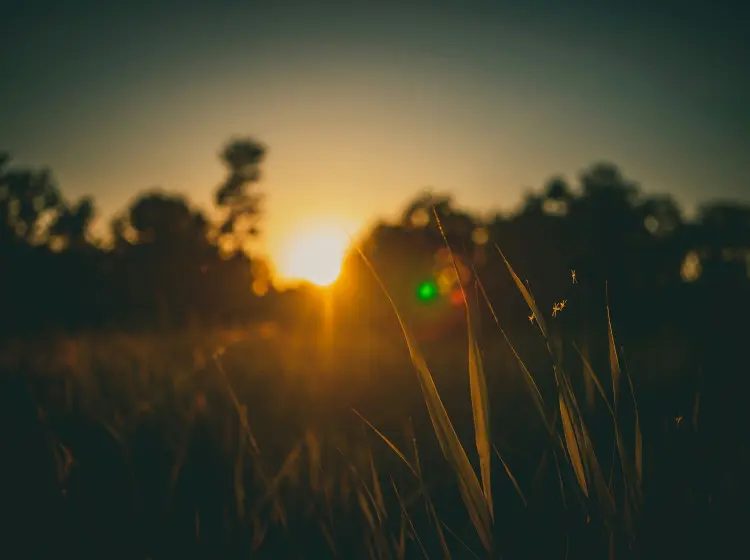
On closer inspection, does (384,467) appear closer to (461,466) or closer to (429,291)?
(461,466)

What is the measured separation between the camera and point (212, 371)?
10.8 feet

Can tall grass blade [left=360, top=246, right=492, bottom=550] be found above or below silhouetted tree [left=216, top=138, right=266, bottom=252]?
below

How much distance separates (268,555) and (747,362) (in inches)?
86.8

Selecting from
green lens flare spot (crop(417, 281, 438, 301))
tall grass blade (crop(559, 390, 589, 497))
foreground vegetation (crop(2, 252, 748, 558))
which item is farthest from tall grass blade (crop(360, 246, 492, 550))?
green lens flare spot (crop(417, 281, 438, 301))

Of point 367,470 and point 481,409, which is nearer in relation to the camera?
point 481,409

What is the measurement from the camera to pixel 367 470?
155cm

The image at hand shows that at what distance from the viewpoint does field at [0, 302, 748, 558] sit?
23.6 inches

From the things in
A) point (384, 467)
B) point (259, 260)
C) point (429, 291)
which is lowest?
A: point (384, 467)

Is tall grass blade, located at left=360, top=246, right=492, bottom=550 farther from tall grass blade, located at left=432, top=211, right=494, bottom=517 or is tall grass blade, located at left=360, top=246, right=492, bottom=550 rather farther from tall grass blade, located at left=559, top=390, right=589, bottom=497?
tall grass blade, located at left=559, top=390, right=589, bottom=497

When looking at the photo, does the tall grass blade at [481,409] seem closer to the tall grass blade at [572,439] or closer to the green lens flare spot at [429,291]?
the tall grass blade at [572,439]

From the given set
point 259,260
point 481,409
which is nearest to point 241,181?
point 259,260

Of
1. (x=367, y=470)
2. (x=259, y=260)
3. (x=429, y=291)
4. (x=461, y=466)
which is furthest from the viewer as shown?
(x=259, y=260)

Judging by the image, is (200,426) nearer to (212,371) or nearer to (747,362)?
(212,371)

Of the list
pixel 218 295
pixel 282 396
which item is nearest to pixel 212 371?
pixel 282 396
